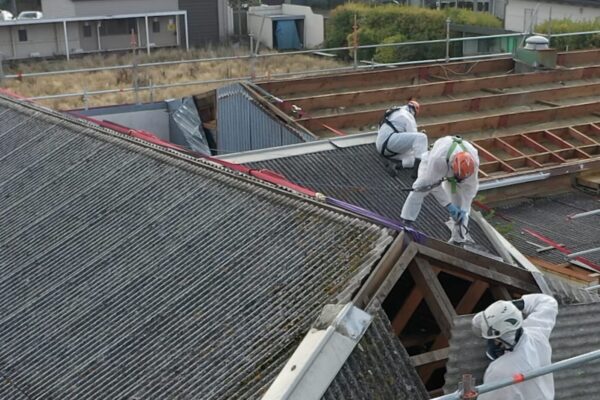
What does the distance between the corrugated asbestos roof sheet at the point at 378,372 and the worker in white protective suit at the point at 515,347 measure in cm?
56

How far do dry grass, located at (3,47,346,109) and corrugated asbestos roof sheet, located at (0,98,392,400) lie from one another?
17.4m

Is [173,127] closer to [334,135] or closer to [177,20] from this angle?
[334,135]

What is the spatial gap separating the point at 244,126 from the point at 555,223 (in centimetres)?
637

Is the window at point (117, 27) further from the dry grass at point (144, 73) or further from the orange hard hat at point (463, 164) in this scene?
the orange hard hat at point (463, 164)

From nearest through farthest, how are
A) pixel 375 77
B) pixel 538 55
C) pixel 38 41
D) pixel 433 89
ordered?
1. pixel 433 89
2. pixel 375 77
3. pixel 538 55
4. pixel 38 41

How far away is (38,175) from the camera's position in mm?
11727

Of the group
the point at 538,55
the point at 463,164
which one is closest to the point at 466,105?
the point at 538,55

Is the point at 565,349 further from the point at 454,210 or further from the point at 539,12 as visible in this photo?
the point at 539,12

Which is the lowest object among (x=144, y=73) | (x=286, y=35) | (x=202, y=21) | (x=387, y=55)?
(x=144, y=73)

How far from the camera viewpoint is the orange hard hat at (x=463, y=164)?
9.41 meters

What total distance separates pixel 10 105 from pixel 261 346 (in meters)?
9.27

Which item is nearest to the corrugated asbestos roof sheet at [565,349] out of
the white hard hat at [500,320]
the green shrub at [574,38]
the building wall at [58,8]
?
the white hard hat at [500,320]

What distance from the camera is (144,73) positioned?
3312 centimetres

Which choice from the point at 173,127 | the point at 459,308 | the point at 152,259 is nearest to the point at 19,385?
the point at 152,259
